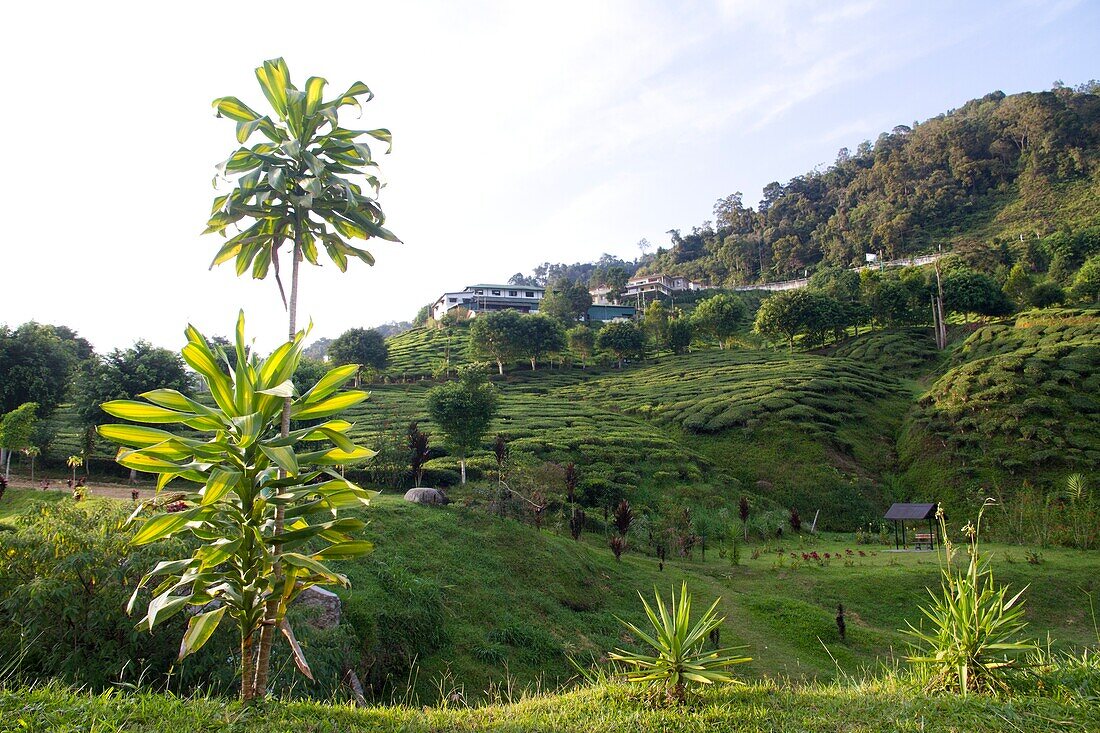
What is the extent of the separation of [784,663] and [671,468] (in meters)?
16.1

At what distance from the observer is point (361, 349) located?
50750mm

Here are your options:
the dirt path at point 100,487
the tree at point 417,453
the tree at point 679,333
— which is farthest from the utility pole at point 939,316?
the dirt path at point 100,487

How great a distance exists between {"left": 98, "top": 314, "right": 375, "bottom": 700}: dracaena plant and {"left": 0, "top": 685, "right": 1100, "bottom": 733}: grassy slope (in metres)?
0.32

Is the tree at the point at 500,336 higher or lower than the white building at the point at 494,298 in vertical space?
lower

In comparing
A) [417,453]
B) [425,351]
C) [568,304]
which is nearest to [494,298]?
[568,304]

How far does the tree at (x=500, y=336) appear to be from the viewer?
2071 inches

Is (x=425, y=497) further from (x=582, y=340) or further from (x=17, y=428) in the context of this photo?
(x=582, y=340)

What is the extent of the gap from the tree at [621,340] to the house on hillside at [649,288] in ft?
94.4

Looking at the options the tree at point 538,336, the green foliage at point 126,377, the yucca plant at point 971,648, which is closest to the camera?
the yucca plant at point 971,648

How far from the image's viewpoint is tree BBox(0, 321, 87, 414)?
24391 millimetres

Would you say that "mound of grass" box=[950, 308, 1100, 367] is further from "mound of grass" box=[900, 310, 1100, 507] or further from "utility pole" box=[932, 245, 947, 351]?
"utility pole" box=[932, 245, 947, 351]

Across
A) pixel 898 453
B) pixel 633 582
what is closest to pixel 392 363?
pixel 898 453

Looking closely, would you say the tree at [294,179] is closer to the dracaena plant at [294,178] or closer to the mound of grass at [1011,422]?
the dracaena plant at [294,178]

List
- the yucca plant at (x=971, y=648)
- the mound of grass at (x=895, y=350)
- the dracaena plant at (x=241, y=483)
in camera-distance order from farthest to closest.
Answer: the mound of grass at (x=895, y=350) → the yucca plant at (x=971, y=648) → the dracaena plant at (x=241, y=483)
